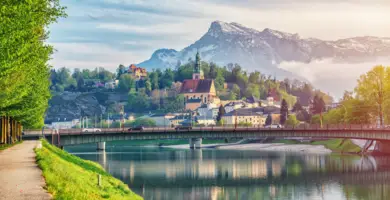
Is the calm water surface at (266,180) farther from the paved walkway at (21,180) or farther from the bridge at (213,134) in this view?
the paved walkway at (21,180)

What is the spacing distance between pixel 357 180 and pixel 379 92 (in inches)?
2114

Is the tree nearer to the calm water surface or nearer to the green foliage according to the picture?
the calm water surface

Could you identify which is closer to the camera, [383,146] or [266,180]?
[266,180]

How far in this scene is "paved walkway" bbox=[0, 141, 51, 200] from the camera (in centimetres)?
2941

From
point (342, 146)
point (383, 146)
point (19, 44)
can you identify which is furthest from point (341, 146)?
point (19, 44)

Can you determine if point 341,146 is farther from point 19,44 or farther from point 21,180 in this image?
point 21,180

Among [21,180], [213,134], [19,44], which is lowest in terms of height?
[213,134]

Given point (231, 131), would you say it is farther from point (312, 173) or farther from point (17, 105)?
point (17, 105)

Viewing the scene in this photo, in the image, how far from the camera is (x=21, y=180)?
3525 centimetres

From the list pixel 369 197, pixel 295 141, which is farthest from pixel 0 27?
pixel 295 141

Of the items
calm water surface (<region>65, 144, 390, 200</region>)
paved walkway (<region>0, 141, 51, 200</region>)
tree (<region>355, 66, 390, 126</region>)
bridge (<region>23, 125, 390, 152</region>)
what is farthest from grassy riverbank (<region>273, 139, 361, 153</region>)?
paved walkway (<region>0, 141, 51, 200</region>)

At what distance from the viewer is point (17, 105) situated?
72.4m

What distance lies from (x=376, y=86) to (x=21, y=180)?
347 feet

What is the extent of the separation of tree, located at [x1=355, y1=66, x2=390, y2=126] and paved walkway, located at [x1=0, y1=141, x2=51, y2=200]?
3654 inches
